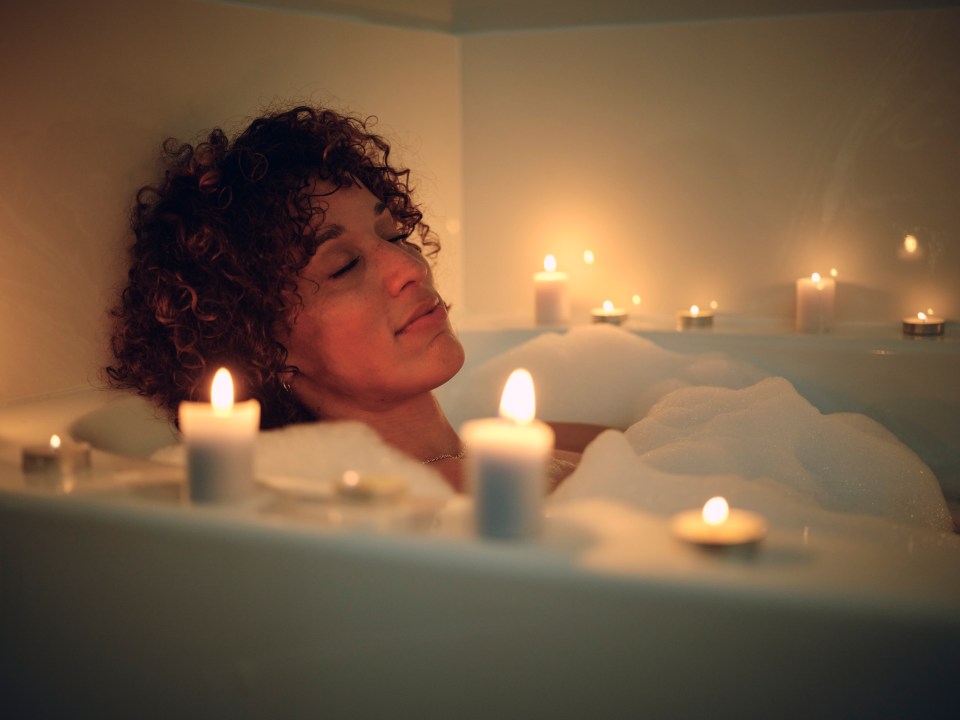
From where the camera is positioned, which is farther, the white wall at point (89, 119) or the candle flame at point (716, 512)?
the white wall at point (89, 119)

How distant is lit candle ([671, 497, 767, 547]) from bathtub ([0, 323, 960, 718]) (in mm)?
12

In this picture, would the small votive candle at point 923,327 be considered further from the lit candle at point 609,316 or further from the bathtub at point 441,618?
the bathtub at point 441,618

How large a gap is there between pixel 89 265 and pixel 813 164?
148 cm

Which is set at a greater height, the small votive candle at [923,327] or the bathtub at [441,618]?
the small votive candle at [923,327]

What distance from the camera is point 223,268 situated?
1482mm

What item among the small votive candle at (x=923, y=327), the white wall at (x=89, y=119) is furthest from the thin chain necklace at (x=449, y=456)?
the small votive candle at (x=923, y=327)

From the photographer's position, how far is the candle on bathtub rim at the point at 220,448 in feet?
2.72

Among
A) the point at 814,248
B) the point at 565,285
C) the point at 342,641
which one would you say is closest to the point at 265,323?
the point at 342,641

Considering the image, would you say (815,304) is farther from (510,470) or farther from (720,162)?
(510,470)

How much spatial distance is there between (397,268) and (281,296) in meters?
0.18

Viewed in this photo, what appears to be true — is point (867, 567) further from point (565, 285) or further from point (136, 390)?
point (565, 285)

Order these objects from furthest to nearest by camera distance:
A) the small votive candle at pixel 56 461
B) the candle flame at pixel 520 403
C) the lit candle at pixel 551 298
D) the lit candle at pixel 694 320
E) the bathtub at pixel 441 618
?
1. the lit candle at pixel 551 298
2. the lit candle at pixel 694 320
3. the small votive candle at pixel 56 461
4. the candle flame at pixel 520 403
5. the bathtub at pixel 441 618

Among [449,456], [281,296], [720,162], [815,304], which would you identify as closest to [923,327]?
[815,304]

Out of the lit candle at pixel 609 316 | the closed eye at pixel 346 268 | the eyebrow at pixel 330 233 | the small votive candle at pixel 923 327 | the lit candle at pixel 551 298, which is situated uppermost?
the eyebrow at pixel 330 233
